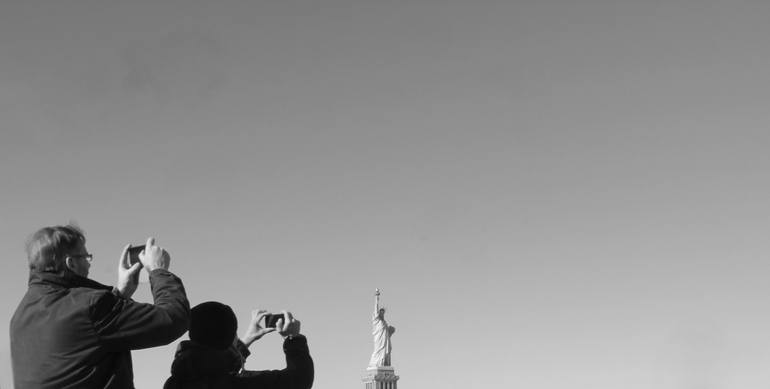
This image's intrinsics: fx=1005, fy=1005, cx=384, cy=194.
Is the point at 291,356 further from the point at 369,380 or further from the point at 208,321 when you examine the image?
the point at 369,380

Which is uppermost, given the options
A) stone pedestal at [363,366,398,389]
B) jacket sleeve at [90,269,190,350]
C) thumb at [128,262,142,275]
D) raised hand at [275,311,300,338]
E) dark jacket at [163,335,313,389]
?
stone pedestal at [363,366,398,389]

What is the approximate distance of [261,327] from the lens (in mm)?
6496

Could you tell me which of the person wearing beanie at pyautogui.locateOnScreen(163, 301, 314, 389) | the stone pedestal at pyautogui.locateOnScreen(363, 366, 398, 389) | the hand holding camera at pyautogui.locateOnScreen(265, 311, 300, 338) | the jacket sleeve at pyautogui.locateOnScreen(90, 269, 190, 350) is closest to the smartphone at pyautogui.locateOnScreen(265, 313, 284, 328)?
the hand holding camera at pyautogui.locateOnScreen(265, 311, 300, 338)

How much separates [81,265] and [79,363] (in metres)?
0.54

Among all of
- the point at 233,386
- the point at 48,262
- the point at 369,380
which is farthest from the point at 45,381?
the point at 369,380

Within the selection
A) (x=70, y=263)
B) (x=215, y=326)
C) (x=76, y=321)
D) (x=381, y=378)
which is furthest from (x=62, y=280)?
(x=381, y=378)

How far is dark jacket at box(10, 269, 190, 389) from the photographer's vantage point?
5074 millimetres

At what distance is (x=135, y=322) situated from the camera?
5.07m

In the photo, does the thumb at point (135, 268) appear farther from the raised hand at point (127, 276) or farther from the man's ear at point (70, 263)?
the man's ear at point (70, 263)

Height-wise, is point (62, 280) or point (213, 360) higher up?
point (62, 280)

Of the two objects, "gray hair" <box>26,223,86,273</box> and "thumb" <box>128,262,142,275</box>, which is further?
"thumb" <box>128,262,142,275</box>

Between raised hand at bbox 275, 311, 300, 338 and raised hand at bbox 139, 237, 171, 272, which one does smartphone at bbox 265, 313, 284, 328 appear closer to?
raised hand at bbox 275, 311, 300, 338

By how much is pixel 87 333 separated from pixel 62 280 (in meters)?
0.35

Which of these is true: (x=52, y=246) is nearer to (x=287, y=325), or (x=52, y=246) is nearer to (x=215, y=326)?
(x=215, y=326)
